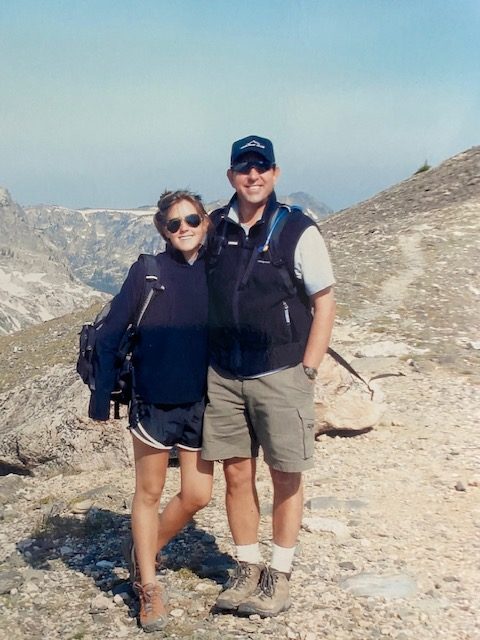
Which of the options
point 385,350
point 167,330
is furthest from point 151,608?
point 385,350

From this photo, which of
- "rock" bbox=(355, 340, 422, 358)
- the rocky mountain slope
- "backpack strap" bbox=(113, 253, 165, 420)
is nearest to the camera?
"backpack strap" bbox=(113, 253, 165, 420)

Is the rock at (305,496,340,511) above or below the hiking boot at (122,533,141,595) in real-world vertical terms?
below

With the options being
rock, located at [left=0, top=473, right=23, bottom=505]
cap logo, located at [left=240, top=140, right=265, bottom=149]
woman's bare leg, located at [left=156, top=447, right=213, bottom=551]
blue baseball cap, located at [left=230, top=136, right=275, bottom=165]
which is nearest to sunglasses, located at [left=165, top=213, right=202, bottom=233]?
blue baseball cap, located at [left=230, top=136, right=275, bottom=165]

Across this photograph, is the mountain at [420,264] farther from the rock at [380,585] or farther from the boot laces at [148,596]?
the boot laces at [148,596]

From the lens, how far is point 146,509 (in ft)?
18.6

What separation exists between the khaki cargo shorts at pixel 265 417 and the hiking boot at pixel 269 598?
39.7 inches

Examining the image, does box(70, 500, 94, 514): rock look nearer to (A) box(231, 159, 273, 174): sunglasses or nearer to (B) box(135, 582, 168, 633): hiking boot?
(B) box(135, 582, 168, 633): hiking boot

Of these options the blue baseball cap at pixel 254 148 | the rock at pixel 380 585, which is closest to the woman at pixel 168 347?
the blue baseball cap at pixel 254 148

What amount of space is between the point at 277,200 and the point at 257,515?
8.18 feet

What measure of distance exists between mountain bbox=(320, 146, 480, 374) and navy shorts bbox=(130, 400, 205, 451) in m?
8.34

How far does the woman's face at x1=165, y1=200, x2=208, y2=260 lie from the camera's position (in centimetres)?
528

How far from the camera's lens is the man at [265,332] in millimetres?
5074

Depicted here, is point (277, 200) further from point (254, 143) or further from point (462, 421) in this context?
point (462, 421)

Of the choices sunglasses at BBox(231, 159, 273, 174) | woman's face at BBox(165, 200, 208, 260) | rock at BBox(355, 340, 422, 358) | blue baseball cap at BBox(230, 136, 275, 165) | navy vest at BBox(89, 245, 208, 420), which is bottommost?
rock at BBox(355, 340, 422, 358)
